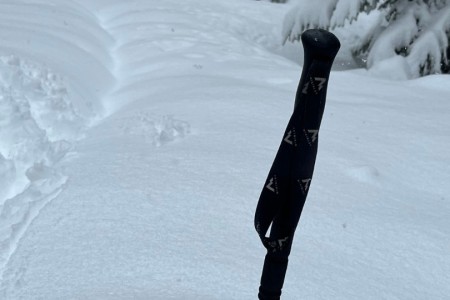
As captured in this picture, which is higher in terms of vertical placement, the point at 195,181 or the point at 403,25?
the point at 403,25

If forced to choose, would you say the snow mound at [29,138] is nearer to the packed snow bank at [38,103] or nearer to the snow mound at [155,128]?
the packed snow bank at [38,103]

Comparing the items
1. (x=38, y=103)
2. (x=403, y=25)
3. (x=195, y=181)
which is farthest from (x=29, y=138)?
(x=403, y=25)

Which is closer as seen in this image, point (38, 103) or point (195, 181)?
point (195, 181)

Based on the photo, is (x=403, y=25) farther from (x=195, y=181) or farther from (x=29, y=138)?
(x=29, y=138)

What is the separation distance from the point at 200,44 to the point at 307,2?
165 centimetres

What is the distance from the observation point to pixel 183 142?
12.8 feet

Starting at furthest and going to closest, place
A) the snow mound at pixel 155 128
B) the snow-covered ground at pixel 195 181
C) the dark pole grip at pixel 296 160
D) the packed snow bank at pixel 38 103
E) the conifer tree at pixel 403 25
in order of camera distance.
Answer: the conifer tree at pixel 403 25 → the snow mound at pixel 155 128 → the packed snow bank at pixel 38 103 → the snow-covered ground at pixel 195 181 → the dark pole grip at pixel 296 160

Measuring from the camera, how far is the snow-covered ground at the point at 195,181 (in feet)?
7.80

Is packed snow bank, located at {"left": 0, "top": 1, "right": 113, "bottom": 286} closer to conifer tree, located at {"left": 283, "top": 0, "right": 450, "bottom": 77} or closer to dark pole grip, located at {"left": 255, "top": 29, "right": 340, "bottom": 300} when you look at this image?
dark pole grip, located at {"left": 255, "top": 29, "right": 340, "bottom": 300}

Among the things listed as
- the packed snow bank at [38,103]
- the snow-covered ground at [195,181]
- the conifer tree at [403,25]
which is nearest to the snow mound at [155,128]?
the snow-covered ground at [195,181]

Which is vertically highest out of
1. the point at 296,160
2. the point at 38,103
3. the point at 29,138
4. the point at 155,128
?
the point at 38,103

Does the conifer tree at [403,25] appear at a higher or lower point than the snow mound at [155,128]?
higher

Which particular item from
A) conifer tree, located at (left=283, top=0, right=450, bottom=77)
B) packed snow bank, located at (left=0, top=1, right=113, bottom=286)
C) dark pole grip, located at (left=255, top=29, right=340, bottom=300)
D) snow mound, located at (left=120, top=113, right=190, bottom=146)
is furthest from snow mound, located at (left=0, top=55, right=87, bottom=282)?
conifer tree, located at (left=283, top=0, right=450, bottom=77)

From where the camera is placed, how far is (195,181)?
3252 mm
